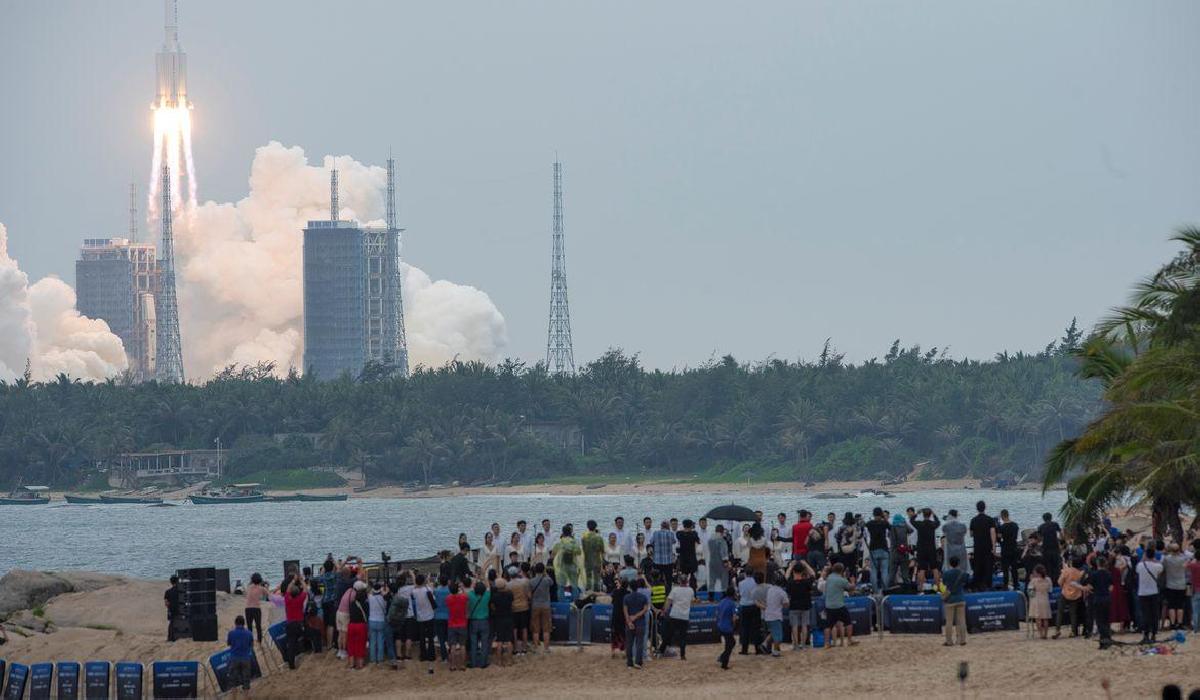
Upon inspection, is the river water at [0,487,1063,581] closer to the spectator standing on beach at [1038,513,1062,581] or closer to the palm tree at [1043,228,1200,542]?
the palm tree at [1043,228,1200,542]

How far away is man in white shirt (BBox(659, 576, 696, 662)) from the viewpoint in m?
34.1

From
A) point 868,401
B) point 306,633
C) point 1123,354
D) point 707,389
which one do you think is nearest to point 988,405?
point 868,401

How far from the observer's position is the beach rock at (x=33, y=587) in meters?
48.8

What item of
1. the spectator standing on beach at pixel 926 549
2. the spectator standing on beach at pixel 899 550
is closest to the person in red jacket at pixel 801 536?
the spectator standing on beach at pixel 899 550

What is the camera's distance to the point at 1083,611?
1329 inches

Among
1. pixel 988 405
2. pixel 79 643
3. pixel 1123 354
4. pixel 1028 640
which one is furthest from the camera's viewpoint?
pixel 988 405

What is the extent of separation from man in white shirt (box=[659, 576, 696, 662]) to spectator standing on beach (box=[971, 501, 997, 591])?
5.36 m

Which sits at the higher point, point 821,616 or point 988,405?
point 988,405

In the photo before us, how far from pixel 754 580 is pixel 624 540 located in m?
6.24

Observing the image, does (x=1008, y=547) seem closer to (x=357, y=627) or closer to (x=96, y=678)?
(x=357, y=627)

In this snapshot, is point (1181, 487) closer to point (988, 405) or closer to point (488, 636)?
point (488, 636)

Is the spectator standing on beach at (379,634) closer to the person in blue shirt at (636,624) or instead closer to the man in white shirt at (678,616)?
the person in blue shirt at (636,624)

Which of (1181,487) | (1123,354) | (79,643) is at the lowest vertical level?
(79,643)

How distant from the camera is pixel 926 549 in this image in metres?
36.8
